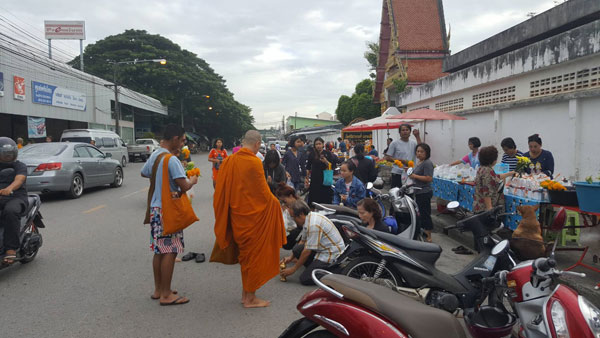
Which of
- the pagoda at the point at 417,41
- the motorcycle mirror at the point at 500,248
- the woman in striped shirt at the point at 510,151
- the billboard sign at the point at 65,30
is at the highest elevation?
the billboard sign at the point at 65,30

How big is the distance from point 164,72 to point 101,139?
21.4m

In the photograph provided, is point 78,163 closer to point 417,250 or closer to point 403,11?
point 417,250

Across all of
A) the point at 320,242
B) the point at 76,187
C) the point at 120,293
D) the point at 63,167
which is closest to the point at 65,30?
the point at 76,187

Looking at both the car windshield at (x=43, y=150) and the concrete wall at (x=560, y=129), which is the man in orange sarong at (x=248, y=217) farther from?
the car windshield at (x=43, y=150)

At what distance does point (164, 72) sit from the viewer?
130ft

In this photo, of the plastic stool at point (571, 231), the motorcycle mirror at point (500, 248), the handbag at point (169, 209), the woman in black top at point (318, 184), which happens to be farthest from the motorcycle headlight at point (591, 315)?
the woman in black top at point (318, 184)

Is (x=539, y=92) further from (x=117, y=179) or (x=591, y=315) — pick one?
(x=117, y=179)

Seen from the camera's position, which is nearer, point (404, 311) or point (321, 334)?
point (404, 311)

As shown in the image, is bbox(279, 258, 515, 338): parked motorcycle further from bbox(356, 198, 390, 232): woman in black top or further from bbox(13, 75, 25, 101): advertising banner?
bbox(13, 75, 25, 101): advertising banner

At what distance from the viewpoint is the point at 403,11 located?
23.8 m

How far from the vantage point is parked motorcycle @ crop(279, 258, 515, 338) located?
2.16 metres

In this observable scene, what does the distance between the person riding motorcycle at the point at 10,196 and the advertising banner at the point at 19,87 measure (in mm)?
18277

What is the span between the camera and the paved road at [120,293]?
3572mm

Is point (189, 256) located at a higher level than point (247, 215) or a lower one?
lower
